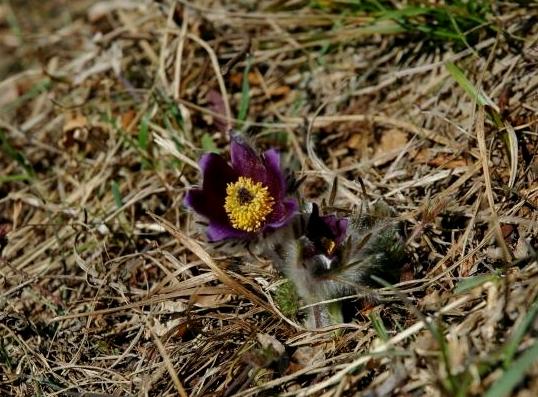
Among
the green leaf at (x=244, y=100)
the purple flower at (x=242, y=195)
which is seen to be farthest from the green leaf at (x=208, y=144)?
the purple flower at (x=242, y=195)

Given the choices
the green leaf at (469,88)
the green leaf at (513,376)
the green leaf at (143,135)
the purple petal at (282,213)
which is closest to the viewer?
the green leaf at (513,376)

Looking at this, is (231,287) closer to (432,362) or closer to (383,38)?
(432,362)

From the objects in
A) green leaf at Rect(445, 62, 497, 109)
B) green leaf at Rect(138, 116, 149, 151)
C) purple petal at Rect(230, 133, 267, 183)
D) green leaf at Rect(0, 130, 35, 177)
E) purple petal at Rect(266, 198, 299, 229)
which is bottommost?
green leaf at Rect(0, 130, 35, 177)

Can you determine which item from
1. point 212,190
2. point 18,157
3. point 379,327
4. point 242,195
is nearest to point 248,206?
point 242,195

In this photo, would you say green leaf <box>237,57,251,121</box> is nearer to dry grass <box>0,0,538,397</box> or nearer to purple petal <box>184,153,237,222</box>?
dry grass <box>0,0,538,397</box>

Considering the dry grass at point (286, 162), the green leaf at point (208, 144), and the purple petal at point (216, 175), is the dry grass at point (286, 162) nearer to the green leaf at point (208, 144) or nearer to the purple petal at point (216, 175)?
the green leaf at point (208, 144)

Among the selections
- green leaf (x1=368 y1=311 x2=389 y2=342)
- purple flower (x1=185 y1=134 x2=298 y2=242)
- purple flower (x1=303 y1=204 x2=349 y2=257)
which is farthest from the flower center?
green leaf (x1=368 y1=311 x2=389 y2=342)

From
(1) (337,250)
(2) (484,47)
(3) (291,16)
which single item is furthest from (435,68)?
(1) (337,250)
